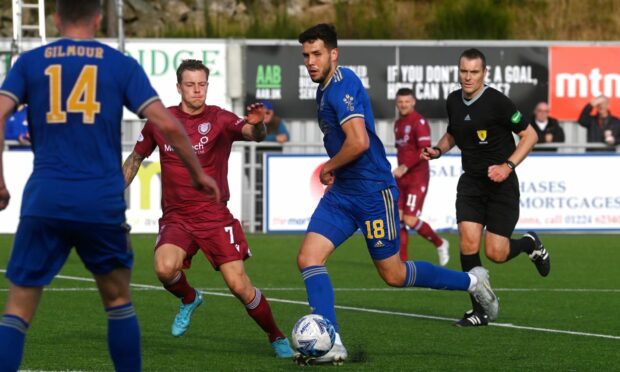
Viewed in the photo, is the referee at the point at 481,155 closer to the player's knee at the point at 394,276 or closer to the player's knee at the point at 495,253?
the player's knee at the point at 495,253

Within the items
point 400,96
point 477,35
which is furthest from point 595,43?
point 400,96

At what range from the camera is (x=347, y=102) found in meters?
8.80

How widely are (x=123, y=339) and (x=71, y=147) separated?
0.98 metres

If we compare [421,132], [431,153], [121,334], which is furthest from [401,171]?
[121,334]

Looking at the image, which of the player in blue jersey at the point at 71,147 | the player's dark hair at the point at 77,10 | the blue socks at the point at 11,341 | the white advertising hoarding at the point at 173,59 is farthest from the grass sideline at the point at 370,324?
the white advertising hoarding at the point at 173,59

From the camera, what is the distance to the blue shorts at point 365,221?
910 centimetres

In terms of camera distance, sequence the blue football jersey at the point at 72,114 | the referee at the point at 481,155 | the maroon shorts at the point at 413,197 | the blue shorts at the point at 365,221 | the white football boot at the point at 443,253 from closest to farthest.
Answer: the blue football jersey at the point at 72,114, the blue shorts at the point at 365,221, the referee at the point at 481,155, the white football boot at the point at 443,253, the maroon shorts at the point at 413,197

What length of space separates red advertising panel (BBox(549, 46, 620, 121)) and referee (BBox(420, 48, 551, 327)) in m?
15.9

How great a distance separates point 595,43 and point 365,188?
732 inches

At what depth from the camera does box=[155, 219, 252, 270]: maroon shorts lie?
9398 millimetres

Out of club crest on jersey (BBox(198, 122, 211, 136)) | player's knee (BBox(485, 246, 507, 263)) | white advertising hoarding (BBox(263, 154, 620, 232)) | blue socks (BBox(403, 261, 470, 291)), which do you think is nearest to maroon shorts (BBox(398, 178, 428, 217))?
white advertising hoarding (BBox(263, 154, 620, 232))

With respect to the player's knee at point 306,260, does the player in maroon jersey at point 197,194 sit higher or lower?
higher

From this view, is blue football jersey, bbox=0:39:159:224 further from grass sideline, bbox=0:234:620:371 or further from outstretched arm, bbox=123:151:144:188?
outstretched arm, bbox=123:151:144:188

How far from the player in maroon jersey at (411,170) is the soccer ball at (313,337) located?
891cm
